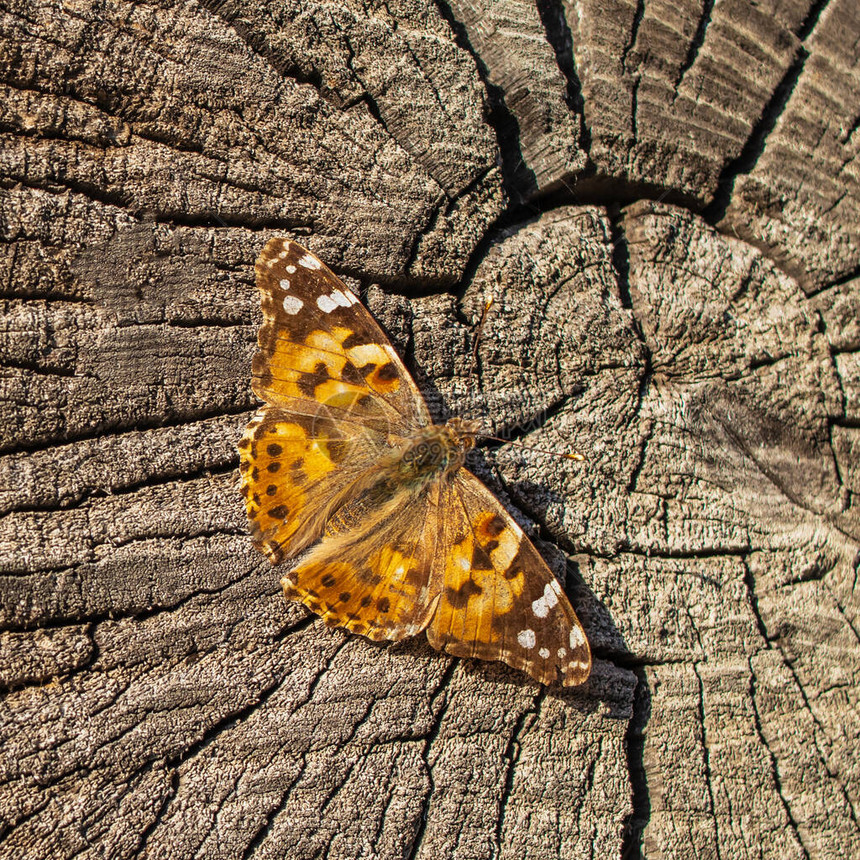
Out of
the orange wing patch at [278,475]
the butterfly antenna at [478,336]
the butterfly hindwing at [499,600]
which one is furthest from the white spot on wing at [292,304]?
the butterfly hindwing at [499,600]

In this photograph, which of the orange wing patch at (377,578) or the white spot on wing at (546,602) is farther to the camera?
the white spot on wing at (546,602)

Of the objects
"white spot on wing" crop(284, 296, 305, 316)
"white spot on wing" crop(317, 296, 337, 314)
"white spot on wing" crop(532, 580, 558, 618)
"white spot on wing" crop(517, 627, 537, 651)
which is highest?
"white spot on wing" crop(317, 296, 337, 314)

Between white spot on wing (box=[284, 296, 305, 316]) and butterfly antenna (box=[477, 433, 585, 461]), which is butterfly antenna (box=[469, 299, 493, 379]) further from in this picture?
white spot on wing (box=[284, 296, 305, 316])

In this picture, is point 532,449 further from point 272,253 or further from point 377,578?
point 272,253

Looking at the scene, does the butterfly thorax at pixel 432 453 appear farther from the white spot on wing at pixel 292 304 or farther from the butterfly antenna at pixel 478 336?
the white spot on wing at pixel 292 304

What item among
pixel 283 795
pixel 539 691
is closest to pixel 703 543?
pixel 539 691

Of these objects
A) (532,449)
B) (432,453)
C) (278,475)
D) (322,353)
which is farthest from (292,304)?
(532,449)

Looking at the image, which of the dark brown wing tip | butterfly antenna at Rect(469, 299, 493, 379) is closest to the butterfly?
the dark brown wing tip
